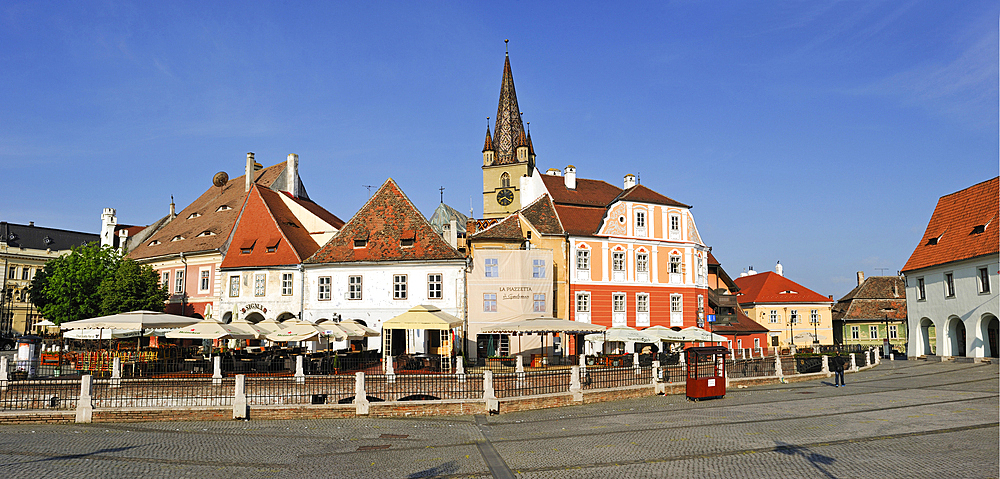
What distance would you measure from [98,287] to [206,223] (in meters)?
7.37

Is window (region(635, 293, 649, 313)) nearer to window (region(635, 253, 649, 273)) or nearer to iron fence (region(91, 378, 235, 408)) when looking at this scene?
window (region(635, 253, 649, 273))

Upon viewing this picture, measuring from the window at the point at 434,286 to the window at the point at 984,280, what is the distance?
27946 mm

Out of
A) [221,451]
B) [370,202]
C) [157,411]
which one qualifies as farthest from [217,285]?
[221,451]

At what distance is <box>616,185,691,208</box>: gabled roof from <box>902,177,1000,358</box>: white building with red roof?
14.4 meters

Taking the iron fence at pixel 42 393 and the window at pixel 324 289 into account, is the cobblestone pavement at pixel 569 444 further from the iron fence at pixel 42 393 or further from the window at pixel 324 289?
the window at pixel 324 289

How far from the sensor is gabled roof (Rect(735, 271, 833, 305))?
64062 millimetres

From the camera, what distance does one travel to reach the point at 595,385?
966 inches

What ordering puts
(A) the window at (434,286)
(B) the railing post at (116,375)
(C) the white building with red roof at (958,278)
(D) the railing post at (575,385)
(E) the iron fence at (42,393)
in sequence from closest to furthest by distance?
(E) the iron fence at (42,393), (B) the railing post at (116,375), (D) the railing post at (575,385), (C) the white building with red roof at (958,278), (A) the window at (434,286)

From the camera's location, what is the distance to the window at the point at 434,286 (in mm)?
37250

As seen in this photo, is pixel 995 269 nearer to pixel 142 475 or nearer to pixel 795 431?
pixel 795 431

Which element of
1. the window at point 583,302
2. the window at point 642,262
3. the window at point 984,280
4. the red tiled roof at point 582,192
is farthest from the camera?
the red tiled roof at point 582,192

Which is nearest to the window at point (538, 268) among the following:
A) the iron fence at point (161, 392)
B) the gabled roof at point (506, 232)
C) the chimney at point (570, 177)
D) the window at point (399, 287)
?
the gabled roof at point (506, 232)

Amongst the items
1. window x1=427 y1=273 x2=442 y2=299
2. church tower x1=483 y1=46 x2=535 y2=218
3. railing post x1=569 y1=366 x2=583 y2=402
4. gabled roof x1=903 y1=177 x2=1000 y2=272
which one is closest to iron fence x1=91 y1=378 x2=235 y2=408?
railing post x1=569 y1=366 x2=583 y2=402

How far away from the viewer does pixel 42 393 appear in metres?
21.0
